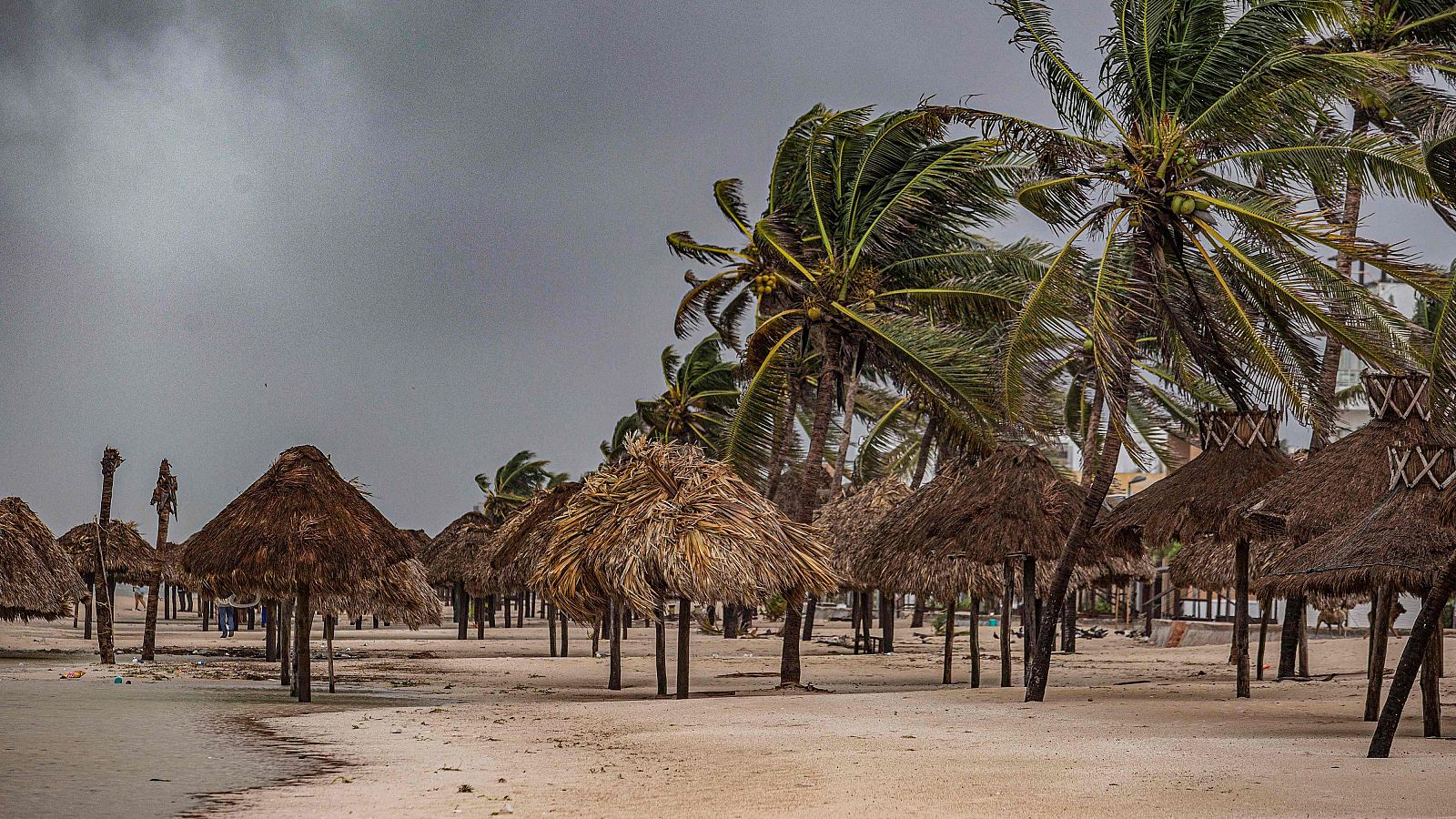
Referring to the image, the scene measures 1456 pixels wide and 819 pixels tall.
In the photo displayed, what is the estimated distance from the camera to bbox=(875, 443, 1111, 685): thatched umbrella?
57.7 feet

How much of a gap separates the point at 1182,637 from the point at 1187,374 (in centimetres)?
1539

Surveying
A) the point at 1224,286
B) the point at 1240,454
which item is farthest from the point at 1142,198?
the point at 1240,454


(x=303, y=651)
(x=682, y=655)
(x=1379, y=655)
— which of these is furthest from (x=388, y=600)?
(x=1379, y=655)

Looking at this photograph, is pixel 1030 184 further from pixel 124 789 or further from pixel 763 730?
pixel 124 789

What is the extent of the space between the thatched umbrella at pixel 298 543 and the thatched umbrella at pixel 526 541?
6.99 feet

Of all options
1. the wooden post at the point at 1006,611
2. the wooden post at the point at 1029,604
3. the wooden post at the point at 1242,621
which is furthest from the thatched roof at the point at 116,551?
the wooden post at the point at 1242,621

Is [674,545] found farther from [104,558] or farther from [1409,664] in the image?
[104,558]

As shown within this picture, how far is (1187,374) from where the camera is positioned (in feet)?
63.1

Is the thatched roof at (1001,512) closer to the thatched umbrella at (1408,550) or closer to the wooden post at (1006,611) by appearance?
the wooden post at (1006,611)

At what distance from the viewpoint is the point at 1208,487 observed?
17.0 m

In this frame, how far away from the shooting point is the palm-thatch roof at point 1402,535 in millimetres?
10438

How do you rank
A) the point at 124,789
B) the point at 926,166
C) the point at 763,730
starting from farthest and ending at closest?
the point at 926,166, the point at 763,730, the point at 124,789

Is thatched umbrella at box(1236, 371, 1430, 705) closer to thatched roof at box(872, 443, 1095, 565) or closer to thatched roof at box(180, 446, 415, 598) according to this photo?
thatched roof at box(872, 443, 1095, 565)

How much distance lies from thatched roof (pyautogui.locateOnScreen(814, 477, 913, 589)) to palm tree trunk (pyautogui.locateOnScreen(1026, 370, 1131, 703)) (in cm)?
811
